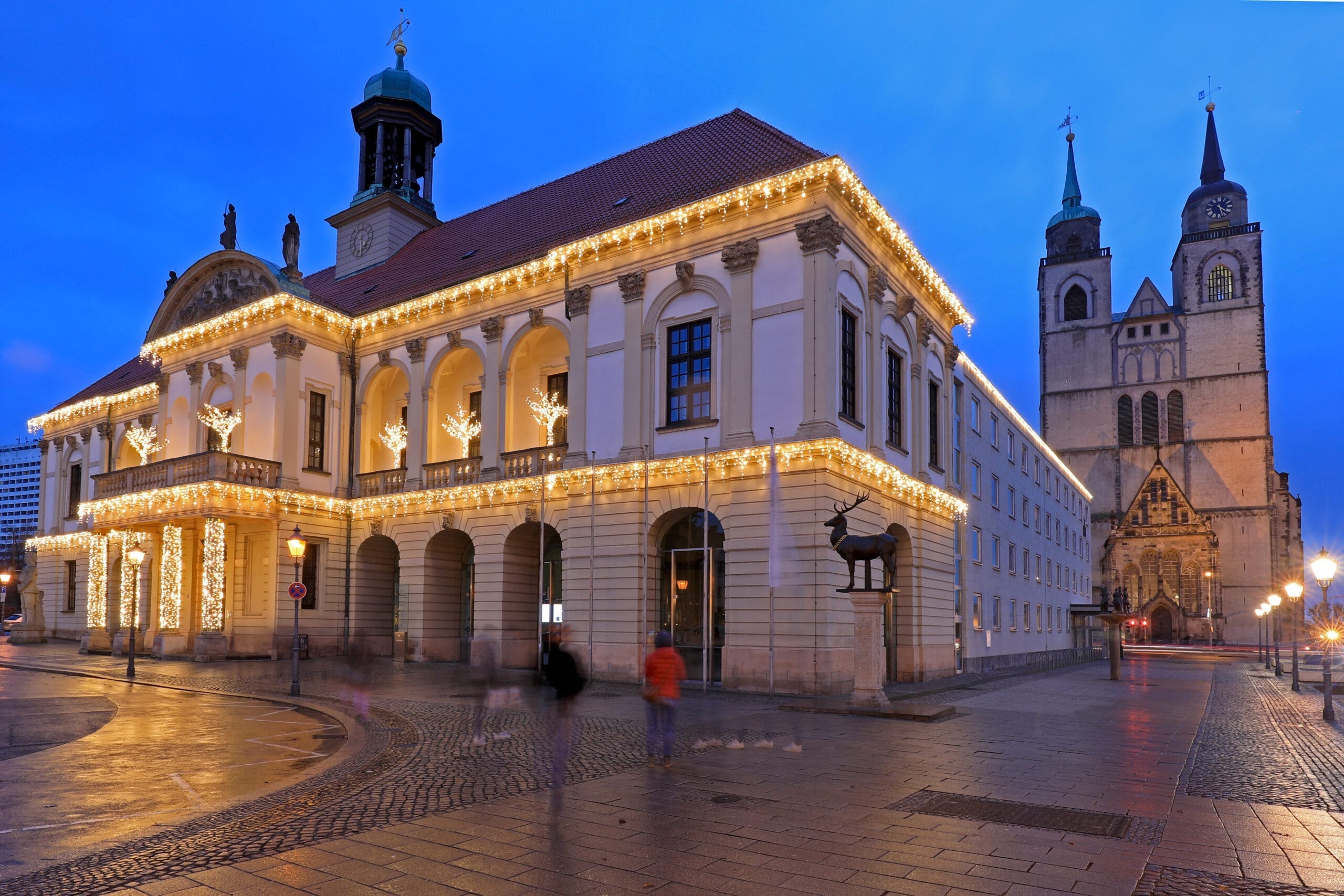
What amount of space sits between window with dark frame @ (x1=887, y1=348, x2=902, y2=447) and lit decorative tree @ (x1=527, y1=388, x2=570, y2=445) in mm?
9652

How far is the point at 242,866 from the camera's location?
7.06 metres

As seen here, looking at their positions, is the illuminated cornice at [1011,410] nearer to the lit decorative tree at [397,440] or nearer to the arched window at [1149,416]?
the lit decorative tree at [397,440]

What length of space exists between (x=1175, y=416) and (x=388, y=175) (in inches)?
3050

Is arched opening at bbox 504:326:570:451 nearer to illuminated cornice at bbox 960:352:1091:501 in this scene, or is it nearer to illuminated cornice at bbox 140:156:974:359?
illuminated cornice at bbox 140:156:974:359

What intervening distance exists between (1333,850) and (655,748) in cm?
677

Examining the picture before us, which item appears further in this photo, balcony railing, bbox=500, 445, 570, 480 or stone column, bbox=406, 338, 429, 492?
stone column, bbox=406, 338, 429, 492

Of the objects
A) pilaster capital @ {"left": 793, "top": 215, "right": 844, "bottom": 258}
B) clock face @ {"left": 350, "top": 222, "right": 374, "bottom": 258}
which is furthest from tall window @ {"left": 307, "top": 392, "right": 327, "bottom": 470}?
pilaster capital @ {"left": 793, "top": 215, "right": 844, "bottom": 258}

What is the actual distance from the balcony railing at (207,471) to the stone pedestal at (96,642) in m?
5.89

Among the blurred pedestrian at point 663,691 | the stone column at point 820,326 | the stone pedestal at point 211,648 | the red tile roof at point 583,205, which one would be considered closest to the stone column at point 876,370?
the stone column at point 820,326

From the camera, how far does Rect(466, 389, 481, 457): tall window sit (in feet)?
102

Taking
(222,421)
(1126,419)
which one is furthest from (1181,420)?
(222,421)

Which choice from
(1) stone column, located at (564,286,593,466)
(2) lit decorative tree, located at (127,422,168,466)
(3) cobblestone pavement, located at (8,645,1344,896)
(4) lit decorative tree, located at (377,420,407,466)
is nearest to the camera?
(3) cobblestone pavement, located at (8,645,1344,896)

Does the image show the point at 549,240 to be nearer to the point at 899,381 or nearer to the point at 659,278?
the point at 659,278

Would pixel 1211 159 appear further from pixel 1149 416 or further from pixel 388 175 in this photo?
pixel 388 175
